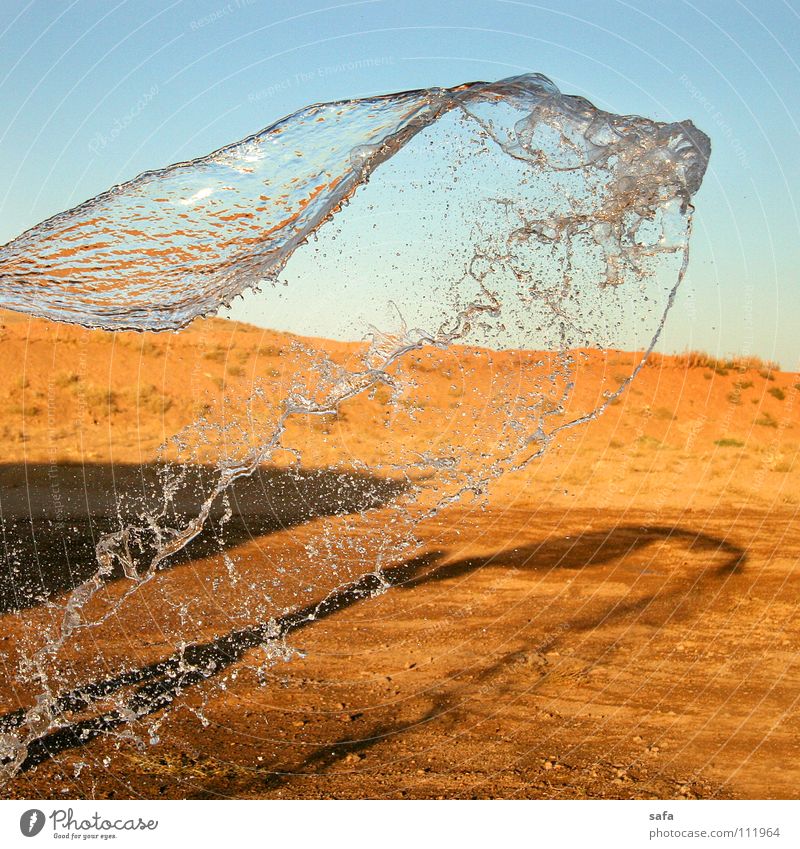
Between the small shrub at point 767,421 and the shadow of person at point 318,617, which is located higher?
the small shrub at point 767,421

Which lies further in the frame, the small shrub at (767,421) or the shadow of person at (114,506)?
the small shrub at (767,421)

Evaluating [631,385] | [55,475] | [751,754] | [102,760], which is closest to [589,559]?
[751,754]

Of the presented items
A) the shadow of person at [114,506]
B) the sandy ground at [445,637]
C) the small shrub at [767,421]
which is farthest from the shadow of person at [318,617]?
the small shrub at [767,421]

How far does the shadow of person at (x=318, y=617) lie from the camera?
6.50 metres

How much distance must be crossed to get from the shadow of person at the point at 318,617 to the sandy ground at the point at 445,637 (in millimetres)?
35

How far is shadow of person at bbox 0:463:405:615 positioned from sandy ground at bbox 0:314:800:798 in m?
0.08

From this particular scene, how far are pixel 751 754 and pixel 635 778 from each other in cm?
104

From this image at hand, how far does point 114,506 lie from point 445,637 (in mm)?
8332

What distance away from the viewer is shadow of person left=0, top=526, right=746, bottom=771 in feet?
21.3

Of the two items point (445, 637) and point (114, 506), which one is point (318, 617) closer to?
point (445, 637)

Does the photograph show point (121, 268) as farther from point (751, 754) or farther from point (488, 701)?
point (751, 754)

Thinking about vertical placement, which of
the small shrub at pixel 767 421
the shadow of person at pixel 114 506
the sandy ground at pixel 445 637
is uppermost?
the small shrub at pixel 767 421

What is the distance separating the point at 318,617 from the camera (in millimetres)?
9406

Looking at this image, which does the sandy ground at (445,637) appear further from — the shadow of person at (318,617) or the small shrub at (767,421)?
the small shrub at (767,421)
